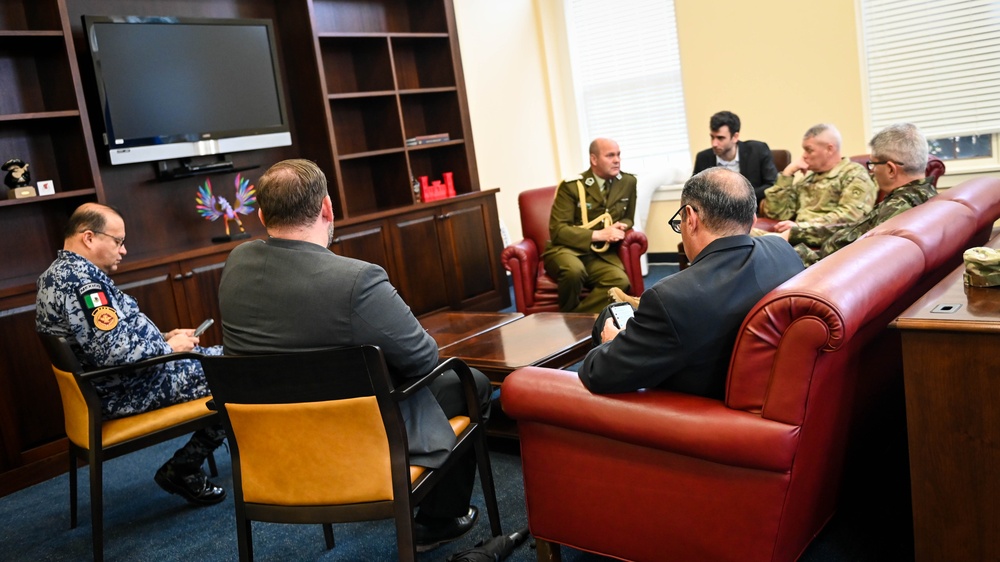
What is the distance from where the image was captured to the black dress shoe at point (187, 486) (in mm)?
3010

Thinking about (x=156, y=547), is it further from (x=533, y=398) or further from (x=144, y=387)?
(x=533, y=398)

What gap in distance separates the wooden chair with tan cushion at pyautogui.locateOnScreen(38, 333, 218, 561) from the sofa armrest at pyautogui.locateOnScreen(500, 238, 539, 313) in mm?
2100

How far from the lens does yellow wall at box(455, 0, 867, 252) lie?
5227mm

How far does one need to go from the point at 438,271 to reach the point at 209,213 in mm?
1521

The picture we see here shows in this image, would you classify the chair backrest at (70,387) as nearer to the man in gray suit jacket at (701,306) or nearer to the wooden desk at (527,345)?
the wooden desk at (527,345)

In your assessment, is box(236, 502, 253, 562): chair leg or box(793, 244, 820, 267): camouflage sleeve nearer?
box(236, 502, 253, 562): chair leg

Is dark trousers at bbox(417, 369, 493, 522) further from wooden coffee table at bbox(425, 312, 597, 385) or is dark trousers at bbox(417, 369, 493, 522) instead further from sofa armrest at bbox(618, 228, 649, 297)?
sofa armrest at bbox(618, 228, 649, 297)

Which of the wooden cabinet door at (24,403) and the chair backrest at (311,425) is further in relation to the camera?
the wooden cabinet door at (24,403)

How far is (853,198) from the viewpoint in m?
4.02

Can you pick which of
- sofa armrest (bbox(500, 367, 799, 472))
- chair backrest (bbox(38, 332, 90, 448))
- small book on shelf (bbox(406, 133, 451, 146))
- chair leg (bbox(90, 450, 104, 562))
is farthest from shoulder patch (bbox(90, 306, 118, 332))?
small book on shelf (bbox(406, 133, 451, 146))

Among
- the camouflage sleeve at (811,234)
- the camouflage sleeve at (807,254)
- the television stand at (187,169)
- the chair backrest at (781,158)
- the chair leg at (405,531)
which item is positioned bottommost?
the chair leg at (405,531)

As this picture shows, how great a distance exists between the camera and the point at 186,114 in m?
4.35

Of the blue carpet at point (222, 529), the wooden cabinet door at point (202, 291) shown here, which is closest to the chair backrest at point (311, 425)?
the blue carpet at point (222, 529)

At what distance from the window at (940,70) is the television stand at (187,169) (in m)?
3.97
